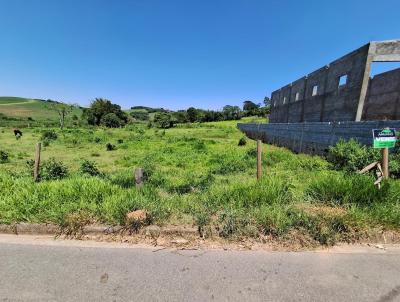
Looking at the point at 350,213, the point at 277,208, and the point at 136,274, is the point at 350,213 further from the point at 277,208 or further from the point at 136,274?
A: the point at 136,274

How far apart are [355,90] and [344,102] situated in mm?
1378

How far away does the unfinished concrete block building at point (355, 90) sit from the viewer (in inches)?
603

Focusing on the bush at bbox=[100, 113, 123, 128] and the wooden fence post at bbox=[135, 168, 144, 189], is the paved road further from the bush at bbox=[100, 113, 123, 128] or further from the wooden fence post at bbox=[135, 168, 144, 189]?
the bush at bbox=[100, 113, 123, 128]

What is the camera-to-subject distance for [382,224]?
3879 millimetres

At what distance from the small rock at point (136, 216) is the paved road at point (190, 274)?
0.46 metres

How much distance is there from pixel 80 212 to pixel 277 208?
314 centimetres

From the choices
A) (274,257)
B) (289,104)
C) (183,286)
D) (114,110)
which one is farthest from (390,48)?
(114,110)

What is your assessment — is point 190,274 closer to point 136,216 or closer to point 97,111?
point 136,216

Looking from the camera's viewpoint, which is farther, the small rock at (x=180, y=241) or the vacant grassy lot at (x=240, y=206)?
the vacant grassy lot at (x=240, y=206)

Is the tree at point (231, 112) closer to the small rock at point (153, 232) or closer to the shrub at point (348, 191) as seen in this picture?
the shrub at point (348, 191)

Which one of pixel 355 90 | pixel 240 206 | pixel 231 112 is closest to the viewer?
pixel 240 206

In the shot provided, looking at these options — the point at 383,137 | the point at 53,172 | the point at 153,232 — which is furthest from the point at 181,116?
the point at 153,232

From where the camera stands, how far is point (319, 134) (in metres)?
12.8

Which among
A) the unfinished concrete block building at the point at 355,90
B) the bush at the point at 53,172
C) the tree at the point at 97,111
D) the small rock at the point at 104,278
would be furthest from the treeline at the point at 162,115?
the small rock at the point at 104,278
